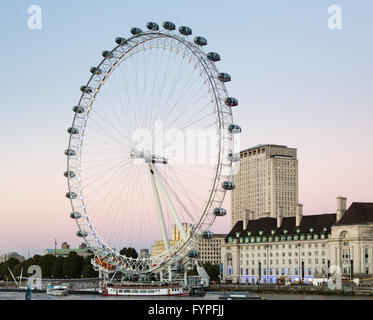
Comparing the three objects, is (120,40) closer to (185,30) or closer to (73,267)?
(185,30)

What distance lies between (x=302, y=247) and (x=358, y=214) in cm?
1823

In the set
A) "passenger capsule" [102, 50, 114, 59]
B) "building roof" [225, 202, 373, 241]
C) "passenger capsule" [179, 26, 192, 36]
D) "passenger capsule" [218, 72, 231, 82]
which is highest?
"passenger capsule" [179, 26, 192, 36]

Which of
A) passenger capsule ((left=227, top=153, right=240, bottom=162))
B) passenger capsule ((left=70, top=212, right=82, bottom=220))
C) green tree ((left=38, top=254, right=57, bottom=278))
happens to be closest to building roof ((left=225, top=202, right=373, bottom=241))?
green tree ((left=38, top=254, right=57, bottom=278))

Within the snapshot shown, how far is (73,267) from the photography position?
158 m

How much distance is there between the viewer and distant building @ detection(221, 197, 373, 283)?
12100cm

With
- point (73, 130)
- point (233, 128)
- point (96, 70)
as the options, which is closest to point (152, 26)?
point (96, 70)

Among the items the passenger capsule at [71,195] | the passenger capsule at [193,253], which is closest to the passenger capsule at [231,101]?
the passenger capsule at [193,253]

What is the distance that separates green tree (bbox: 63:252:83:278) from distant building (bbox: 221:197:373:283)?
32.6 metres

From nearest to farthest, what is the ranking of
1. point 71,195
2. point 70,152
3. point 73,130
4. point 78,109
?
1. point 78,109
2. point 70,152
3. point 73,130
4. point 71,195

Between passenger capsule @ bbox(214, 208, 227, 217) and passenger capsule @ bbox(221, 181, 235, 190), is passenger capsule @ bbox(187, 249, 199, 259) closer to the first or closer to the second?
passenger capsule @ bbox(214, 208, 227, 217)

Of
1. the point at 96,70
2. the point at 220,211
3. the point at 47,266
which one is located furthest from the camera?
the point at 47,266

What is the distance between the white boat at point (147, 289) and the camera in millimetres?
86750

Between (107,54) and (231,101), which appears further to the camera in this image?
(107,54)
